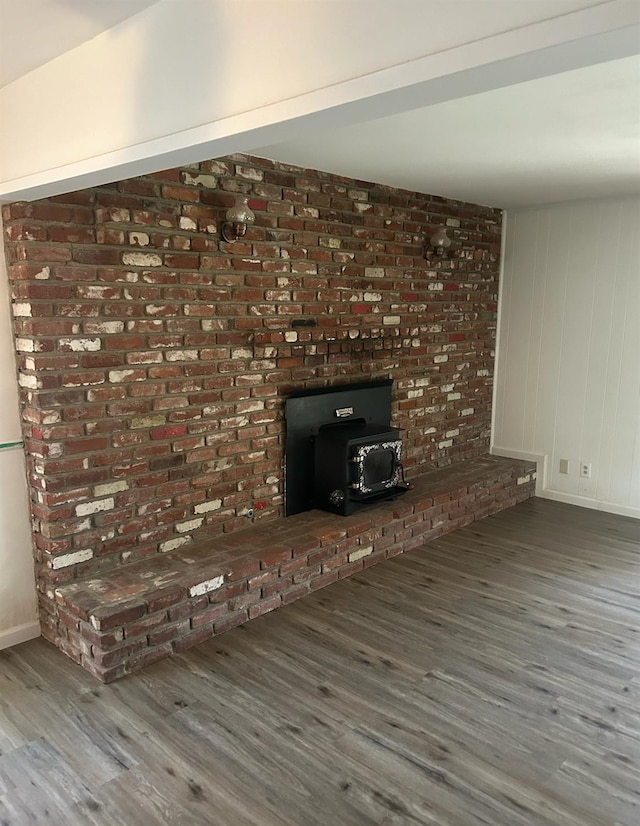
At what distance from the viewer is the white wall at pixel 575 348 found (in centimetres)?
448

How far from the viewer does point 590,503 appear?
15.6 ft

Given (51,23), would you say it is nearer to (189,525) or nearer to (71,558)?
(71,558)

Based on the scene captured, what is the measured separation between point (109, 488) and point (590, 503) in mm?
3579

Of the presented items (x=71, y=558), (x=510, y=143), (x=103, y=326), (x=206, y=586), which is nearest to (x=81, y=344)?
(x=103, y=326)

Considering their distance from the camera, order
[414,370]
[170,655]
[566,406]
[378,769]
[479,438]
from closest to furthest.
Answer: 1. [378,769]
2. [170,655]
3. [414,370]
4. [566,406]
5. [479,438]

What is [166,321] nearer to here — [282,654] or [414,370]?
[282,654]

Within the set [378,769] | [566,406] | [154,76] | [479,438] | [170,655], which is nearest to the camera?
[154,76]

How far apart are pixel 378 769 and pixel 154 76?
7.10ft

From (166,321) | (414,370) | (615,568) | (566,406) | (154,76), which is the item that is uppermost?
(154,76)

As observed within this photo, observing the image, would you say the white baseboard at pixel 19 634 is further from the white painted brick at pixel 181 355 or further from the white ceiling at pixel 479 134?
the white ceiling at pixel 479 134

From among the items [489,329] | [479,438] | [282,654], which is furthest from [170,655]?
[489,329]

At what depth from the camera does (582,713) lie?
7.68 ft

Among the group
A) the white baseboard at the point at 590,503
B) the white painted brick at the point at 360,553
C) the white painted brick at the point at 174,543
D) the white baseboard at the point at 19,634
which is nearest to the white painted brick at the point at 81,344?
the white painted brick at the point at 174,543

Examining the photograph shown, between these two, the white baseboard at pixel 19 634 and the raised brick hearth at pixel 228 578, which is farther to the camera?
the white baseboard at pixel 19 634
